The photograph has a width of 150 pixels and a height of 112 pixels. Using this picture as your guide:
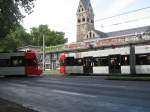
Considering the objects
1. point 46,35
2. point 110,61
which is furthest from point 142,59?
point 46,35

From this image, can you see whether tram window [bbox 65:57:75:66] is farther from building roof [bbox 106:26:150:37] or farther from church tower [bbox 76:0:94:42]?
church tower [bbox 76:0:94:42]

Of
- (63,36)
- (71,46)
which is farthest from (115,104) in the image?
(63,36)

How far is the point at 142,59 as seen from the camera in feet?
104

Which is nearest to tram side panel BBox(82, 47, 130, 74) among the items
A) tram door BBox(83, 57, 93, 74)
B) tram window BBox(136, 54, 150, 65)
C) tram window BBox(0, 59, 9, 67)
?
tram door BBox(83, 57, 93, 74)

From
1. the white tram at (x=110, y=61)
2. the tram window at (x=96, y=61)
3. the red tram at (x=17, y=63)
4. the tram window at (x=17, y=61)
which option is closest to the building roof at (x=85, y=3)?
the white tram at (x=110, y=61)

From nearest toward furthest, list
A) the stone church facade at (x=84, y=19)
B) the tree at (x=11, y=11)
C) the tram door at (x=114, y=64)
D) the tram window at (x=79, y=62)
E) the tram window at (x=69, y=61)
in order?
1. the tree at (x=11, y=11)
2. the tram door at (x=114, y=64)
3. the tram window at (x=79, y=62)
4. the tram window at (x=69, y=61)
5. the stone church facade at (x=84, y=19)

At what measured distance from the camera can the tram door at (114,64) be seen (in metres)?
34.7

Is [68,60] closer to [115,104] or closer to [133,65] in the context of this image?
[133,65]

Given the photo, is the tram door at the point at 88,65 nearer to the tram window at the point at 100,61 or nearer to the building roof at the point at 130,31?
the tram window at the point at 100,61

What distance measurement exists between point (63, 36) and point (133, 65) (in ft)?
295

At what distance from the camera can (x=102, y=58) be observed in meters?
37.0

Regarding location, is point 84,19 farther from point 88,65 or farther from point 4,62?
point 4,62

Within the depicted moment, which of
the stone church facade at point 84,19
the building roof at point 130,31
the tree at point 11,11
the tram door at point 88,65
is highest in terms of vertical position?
the stone church facade at point 84,19

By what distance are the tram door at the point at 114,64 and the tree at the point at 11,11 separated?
64.6ft
